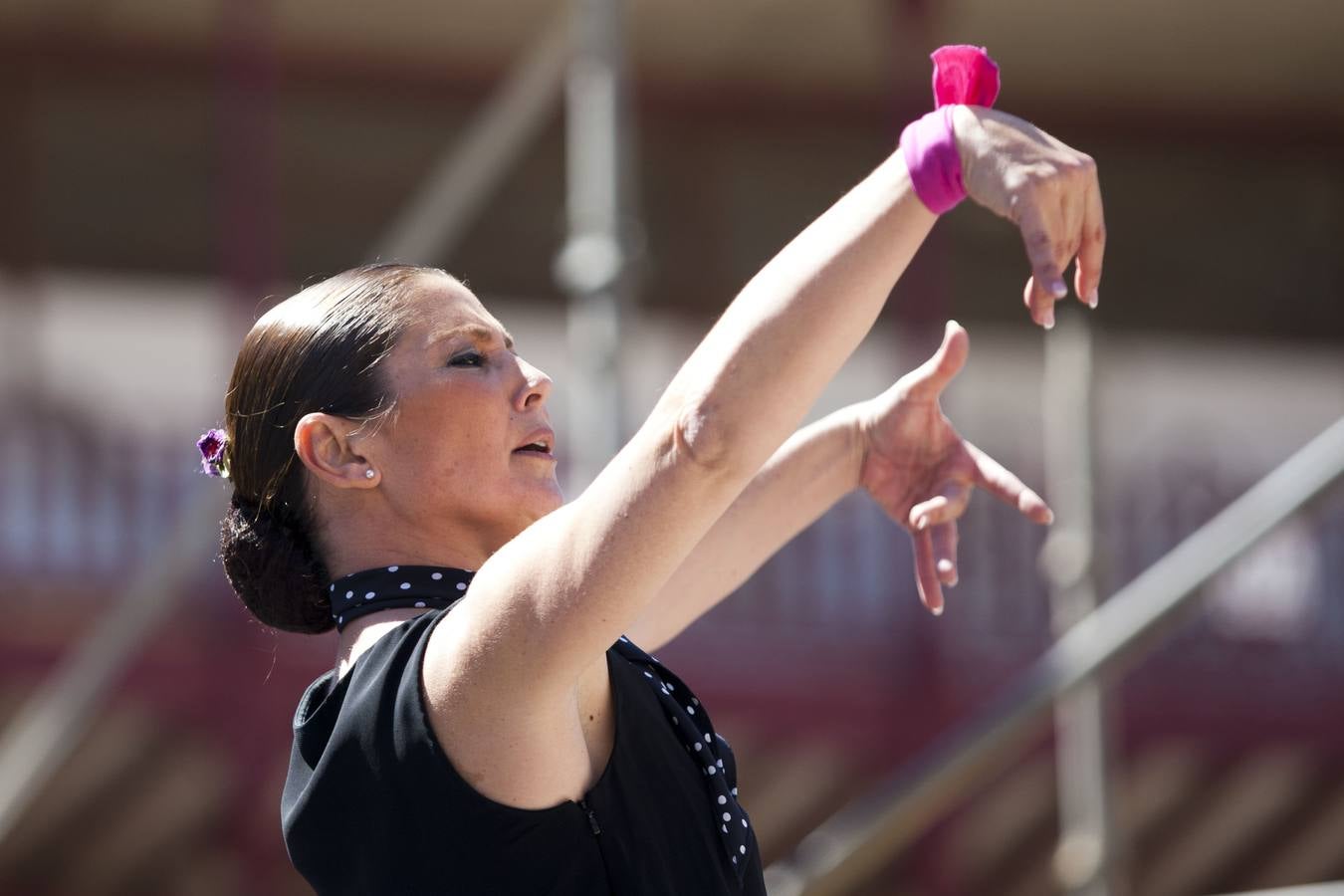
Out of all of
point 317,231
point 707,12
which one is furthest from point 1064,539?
point 317,231

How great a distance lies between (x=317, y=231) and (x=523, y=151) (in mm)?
Result: 1156

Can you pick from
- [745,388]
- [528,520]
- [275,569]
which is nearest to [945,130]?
[745,388]

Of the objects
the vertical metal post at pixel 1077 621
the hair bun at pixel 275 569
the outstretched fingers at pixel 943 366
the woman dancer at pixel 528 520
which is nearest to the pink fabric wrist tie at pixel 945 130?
the woman dancer at pixel 528 520

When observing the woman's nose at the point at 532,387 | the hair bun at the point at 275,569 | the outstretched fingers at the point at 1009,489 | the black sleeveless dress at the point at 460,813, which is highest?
the woman's nose at the point at 532,387

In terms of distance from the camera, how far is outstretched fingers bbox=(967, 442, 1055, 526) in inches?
71.1

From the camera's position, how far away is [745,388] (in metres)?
1.48

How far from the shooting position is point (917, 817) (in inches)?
125

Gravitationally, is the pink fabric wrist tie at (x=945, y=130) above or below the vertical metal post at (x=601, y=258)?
above

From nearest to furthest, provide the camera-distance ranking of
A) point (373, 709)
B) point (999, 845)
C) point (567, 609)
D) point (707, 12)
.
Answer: point (567, 609), point (373, 709), point (999, 845), point (707, 12)

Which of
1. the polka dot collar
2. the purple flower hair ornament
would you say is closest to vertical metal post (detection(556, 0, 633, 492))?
the purple flower hair ornament

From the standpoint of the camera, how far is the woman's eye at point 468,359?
187cm

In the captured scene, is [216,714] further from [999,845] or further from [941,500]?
[941,500]

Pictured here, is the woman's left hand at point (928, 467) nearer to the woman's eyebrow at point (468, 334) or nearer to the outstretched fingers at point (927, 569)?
the outstretched fingers at point (927, 569)

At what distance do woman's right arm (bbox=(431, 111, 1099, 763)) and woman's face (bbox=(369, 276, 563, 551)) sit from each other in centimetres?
30
